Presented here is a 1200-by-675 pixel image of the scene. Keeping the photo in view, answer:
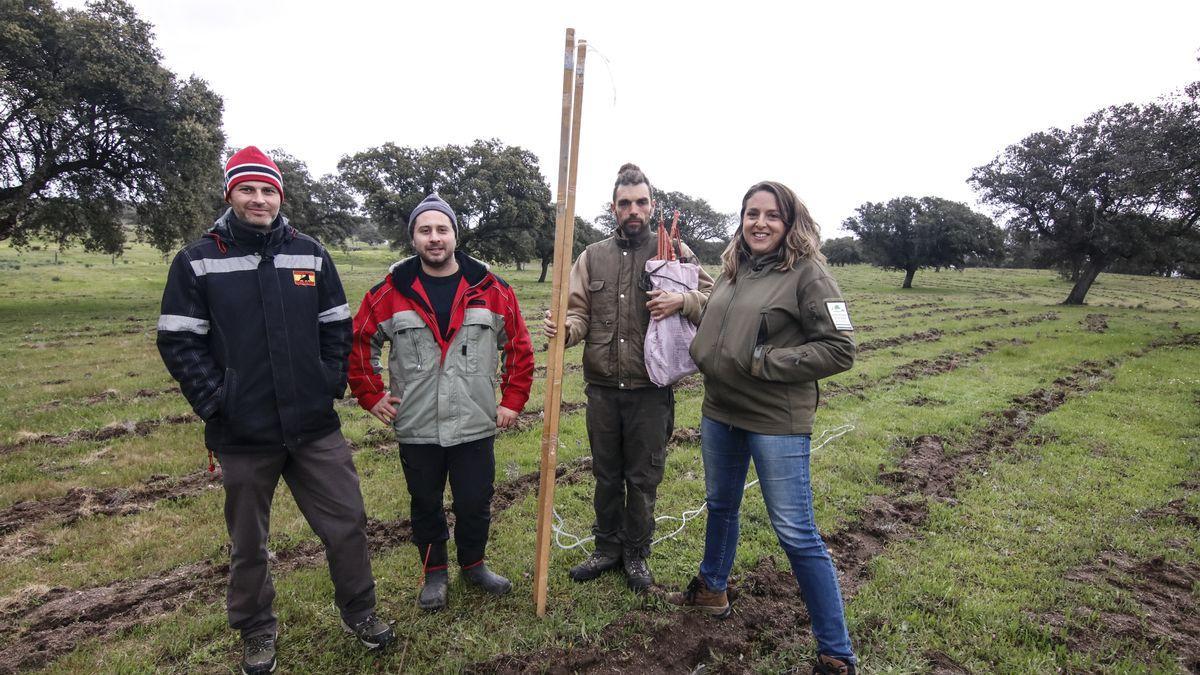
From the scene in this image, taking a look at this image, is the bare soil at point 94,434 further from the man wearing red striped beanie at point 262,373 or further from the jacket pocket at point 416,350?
the jacket pocket at point 416,350

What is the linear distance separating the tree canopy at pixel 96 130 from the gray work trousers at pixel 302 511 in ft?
64.0

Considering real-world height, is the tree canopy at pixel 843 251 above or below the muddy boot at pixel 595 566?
above

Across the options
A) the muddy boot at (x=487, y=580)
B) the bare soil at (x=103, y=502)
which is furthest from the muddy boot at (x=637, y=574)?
the bare soil at (x=103, y=502)

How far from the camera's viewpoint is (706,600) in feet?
12.0

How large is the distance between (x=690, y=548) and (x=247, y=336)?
139 inches

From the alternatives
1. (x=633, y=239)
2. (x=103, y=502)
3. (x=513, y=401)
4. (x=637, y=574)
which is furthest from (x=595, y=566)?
(x=103, y=502)

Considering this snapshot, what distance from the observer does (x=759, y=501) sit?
5430mm

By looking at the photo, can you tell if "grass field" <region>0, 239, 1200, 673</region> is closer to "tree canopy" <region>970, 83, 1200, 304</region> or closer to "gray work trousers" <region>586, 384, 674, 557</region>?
"gray work trousers" <region>586, 384, 674, 557</region>

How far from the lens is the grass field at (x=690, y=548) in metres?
3.40

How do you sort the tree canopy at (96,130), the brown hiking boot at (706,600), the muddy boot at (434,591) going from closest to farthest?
the brown hiking boot at (706,600)
the muddy boot at (434,591)
the tree canopy at (96,130)

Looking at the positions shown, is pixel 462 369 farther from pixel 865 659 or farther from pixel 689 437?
pixel 689 437

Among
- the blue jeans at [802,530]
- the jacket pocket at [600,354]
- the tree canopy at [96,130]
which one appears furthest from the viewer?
the tree canopy at [96,130]

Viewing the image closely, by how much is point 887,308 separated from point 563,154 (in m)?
24.8

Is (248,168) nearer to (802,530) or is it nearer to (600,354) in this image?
(600,354)
